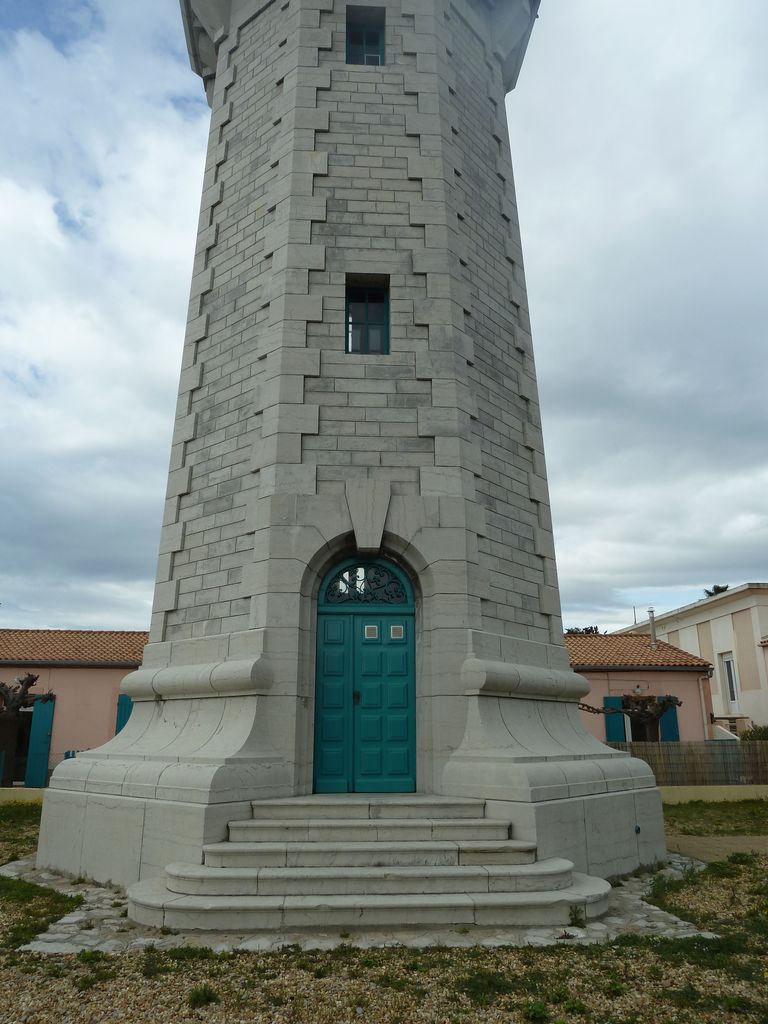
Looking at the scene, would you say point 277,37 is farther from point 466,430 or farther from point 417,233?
point 466,430

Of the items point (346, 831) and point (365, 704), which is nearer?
point (346, 831)

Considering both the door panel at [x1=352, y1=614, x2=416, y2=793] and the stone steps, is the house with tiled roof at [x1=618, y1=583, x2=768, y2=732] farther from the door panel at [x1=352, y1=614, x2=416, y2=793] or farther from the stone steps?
the stone steps

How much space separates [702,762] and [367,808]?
1214cm

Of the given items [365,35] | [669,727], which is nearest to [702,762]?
[669,727]

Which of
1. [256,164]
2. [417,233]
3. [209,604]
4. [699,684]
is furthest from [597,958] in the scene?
[699,684]

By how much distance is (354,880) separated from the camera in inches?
240

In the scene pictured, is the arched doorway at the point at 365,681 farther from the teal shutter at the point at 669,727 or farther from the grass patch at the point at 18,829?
the teal shutter at the point at 669,727

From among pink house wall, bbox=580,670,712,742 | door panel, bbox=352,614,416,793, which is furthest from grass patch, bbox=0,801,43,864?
pink house wall, bbox=580,670,712,742

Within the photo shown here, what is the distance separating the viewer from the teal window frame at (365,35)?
11.4 meters

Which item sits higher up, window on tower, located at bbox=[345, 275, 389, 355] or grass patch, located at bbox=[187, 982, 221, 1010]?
window on tower, located at bbox=[345, 275, 389, 355]

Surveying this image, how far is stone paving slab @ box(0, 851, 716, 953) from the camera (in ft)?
17.8

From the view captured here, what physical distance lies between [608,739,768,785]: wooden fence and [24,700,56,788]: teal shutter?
14.6m

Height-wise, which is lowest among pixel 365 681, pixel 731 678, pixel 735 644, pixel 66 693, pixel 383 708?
pixel 383 708

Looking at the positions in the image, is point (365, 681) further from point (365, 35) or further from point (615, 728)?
point (615, 728)
